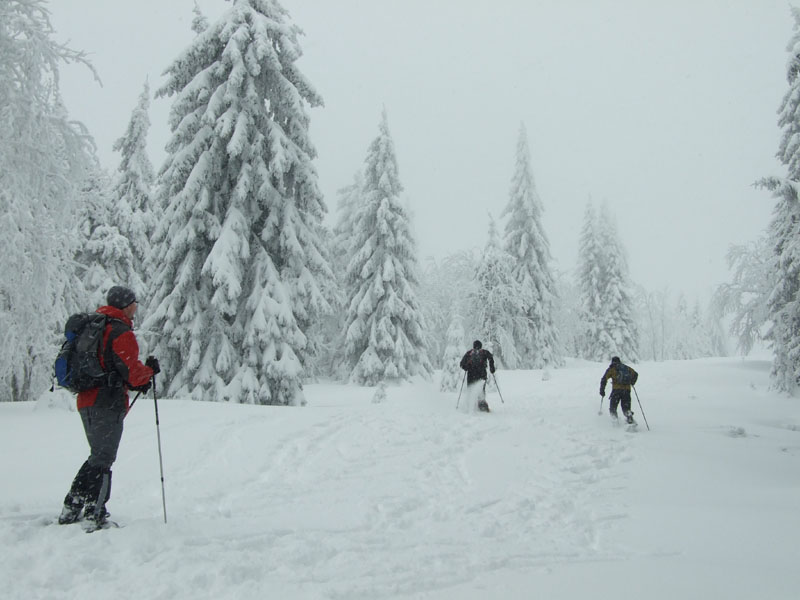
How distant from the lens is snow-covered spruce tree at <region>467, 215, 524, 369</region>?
32.1m

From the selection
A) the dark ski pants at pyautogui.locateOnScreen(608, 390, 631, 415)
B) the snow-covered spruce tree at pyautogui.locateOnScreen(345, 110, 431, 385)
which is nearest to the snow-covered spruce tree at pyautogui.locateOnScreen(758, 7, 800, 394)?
the dark ski pants at pyautogui.locateOnScreen(608, 390, 631, 415)

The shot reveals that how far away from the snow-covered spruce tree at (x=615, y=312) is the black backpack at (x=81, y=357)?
129ft

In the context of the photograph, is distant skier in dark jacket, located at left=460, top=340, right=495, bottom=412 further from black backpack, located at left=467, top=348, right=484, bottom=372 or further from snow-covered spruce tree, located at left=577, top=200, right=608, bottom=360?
snow-covered spruce tree, located at left=577, top=200, right=608, bottom=360

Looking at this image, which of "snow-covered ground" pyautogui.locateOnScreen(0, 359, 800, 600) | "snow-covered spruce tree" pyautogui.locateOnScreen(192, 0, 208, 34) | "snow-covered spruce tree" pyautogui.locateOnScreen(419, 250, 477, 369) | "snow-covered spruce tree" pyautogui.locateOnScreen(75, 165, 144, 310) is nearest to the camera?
"snow-covered ground" pyautogui.locateOnScreen(0, 359, 800, 600)

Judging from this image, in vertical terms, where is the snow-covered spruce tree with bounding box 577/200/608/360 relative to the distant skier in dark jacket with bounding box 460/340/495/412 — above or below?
above

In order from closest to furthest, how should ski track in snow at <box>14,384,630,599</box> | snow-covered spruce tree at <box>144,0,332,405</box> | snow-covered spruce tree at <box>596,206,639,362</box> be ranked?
ski track in snow at <box>14,384,630,599</box>
snow-covered spruce tree at <box>144,0,332,405</box>
snow-covered spruce tree at <box>596,206,639,362</box>

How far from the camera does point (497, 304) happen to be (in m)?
32.1

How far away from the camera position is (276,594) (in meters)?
3.67

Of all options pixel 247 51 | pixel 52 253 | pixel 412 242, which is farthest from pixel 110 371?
pixel 412 242

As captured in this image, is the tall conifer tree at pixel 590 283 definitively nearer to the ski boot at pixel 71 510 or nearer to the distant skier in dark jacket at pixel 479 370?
the distant skier in dark jacket at pixel 479 370

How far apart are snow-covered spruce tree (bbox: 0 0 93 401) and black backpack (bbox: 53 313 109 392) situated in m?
6.26

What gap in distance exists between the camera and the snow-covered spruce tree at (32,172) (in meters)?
9.18

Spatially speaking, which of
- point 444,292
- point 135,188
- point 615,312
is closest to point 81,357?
point 135,188

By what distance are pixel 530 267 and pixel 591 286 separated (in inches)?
356
